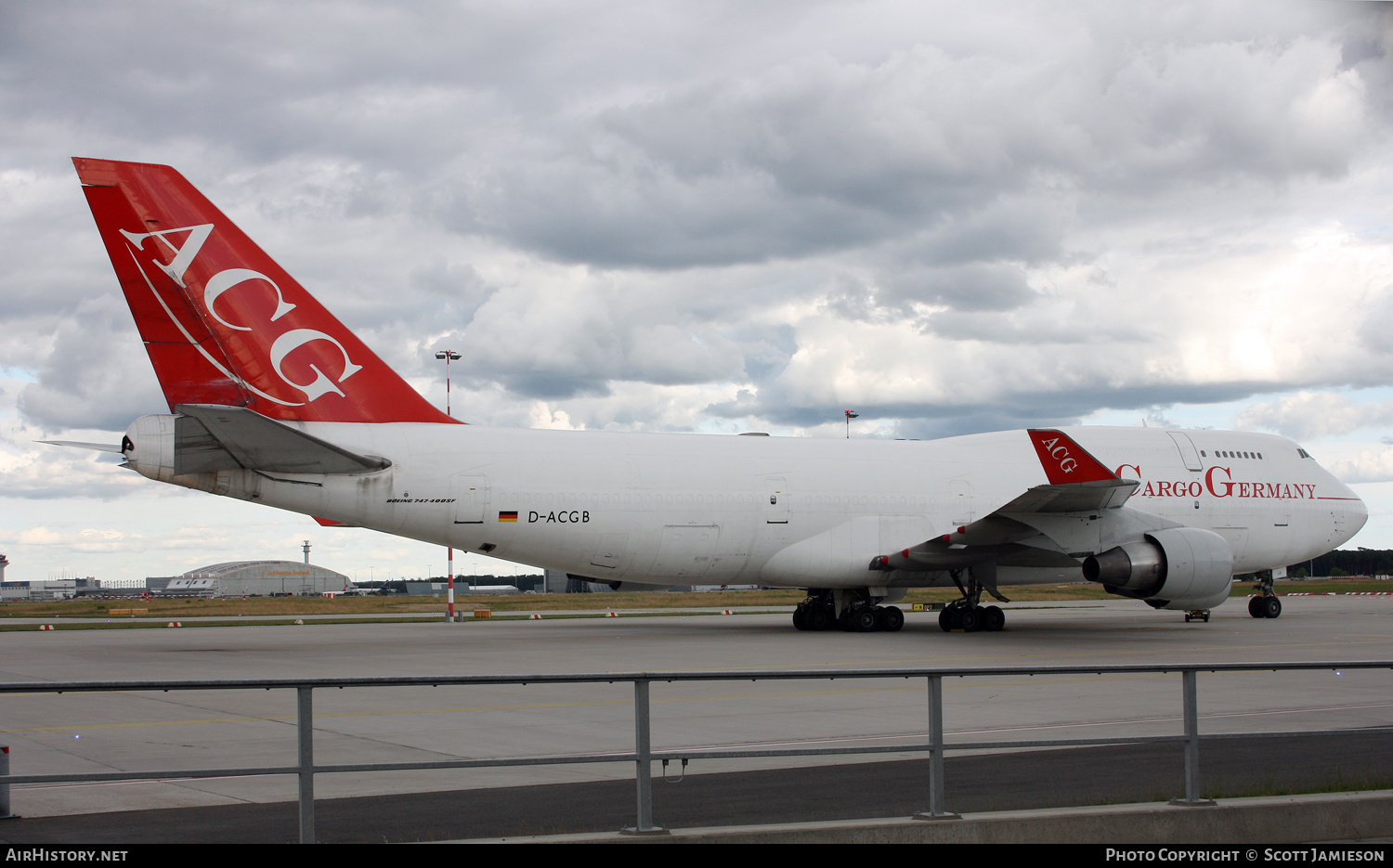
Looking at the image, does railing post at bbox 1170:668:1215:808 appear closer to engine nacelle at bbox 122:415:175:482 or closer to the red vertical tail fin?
engine nacelle at bbox 122:415:175:482

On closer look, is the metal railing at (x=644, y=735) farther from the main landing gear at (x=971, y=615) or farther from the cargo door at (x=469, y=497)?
the main landing gear at (x=971, y=615)

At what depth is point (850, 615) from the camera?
24781 mm

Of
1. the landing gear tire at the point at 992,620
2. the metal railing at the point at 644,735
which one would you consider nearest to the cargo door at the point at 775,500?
the landing gear tire at the point at 992,620

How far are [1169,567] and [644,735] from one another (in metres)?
17.7

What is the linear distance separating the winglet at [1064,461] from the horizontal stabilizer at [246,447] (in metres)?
12.2

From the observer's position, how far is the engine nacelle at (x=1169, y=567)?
2139 centimetres

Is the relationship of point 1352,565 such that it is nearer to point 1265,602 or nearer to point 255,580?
point 1265,602

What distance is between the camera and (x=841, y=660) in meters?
17.4

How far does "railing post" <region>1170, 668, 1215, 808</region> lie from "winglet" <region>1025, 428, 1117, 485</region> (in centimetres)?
1408

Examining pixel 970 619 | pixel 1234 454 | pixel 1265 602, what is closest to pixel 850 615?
pixel 970 619

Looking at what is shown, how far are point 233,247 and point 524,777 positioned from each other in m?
14.3

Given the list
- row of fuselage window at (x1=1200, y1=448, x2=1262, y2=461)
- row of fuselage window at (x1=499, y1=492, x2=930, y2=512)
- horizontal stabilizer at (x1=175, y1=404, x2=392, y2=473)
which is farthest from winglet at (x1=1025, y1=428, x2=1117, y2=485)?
horizontal stabilizer at (x1=175, y1=404, x2=392, y2=473)

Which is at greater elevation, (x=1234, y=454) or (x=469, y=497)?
(x=1234, y=454)

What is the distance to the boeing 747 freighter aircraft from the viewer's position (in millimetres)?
18453
